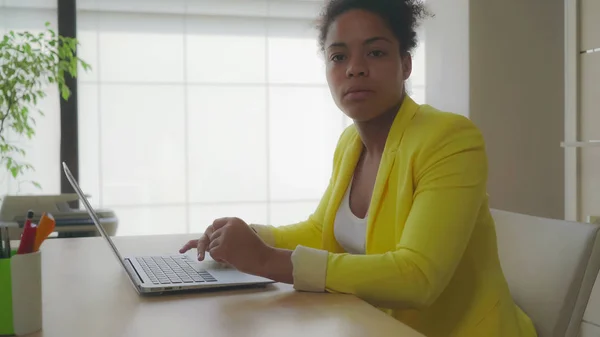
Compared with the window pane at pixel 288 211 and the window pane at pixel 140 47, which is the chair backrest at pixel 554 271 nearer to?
the window pane at pixel 288 211

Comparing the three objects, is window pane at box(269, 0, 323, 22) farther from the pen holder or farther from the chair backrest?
the pen holder

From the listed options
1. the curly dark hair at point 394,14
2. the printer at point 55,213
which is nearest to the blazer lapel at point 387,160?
the curly dark hair at point 394,14

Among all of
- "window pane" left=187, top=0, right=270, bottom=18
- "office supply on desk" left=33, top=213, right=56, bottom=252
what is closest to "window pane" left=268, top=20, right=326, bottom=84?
"window pane" left=187, top=0, right=270, bottom=18

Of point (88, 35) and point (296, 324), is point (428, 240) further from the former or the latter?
point (88, 35)

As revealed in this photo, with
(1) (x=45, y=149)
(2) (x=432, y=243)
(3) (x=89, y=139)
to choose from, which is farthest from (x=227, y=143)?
(2) (x=432, y=243)

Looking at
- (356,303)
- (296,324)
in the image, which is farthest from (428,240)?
(296,324)

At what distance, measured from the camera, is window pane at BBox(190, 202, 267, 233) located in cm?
398

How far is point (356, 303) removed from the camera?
987 millimetres

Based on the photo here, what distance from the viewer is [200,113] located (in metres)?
3.93

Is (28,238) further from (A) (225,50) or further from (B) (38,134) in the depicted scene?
(A) (225,50)

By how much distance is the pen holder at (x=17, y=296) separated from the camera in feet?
2.69

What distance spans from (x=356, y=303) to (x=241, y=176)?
3.09m

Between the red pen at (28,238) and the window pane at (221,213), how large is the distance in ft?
10.1

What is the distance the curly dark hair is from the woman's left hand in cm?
54
